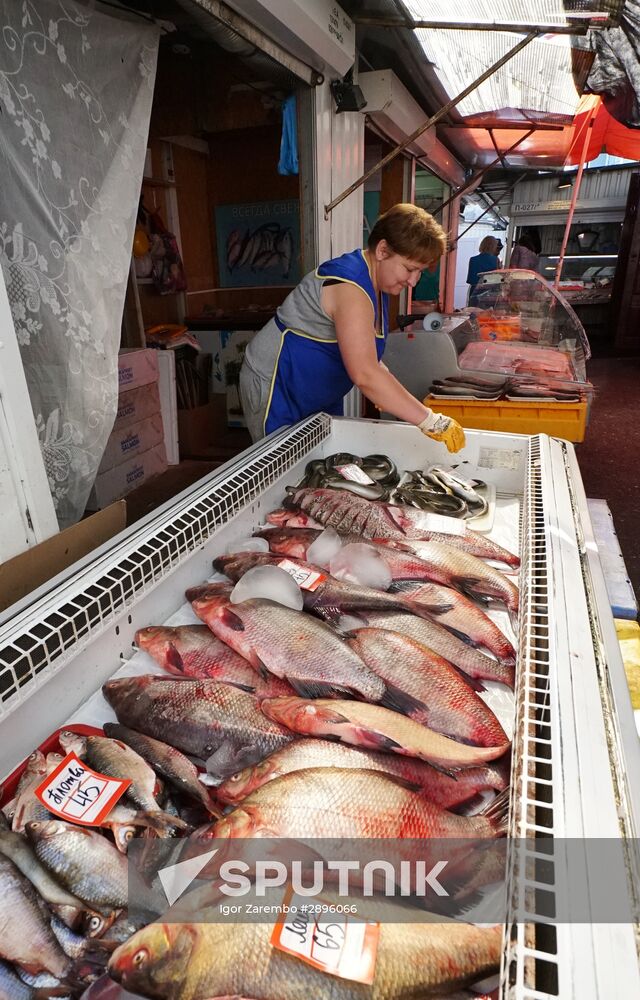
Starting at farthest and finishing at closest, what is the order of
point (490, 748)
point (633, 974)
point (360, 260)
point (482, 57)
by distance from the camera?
point (482, 57) < point (360, 260) < point (490, 748) < point (633, 974)

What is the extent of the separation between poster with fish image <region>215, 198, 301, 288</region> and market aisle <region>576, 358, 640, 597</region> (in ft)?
13.8

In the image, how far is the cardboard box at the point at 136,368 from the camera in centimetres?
458

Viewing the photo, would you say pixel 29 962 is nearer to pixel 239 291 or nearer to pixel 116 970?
pixel 116 970

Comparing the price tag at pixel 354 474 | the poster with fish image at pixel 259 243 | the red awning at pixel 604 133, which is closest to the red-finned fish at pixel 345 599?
the price tag at pixel 354 474

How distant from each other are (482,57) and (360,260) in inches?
120

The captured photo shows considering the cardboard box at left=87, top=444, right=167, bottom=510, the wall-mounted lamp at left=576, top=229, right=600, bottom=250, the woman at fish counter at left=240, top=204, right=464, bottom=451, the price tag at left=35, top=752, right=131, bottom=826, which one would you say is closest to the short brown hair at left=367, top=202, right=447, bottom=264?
the woman at fish counter at left=240, top=204, right=464, bottom=451

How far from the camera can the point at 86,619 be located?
1248mm

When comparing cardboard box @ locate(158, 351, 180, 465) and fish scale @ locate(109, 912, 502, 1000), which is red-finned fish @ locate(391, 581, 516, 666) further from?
cardboard box @ locate(158, 351, 180, 465)

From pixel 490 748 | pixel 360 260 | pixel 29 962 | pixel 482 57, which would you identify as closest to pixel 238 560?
pixel 490 748

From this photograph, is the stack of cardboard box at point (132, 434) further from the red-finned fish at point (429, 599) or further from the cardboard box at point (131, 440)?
the red-finned fish at point (429, 599)

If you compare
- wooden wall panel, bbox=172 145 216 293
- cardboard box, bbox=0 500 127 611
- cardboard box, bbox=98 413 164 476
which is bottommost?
cardboard box, bbox=98 413 164 476

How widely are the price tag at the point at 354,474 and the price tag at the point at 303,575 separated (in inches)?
29.6

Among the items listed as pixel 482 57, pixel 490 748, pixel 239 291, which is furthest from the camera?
pixel 239 291

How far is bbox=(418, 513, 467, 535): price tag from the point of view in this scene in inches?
81.9
